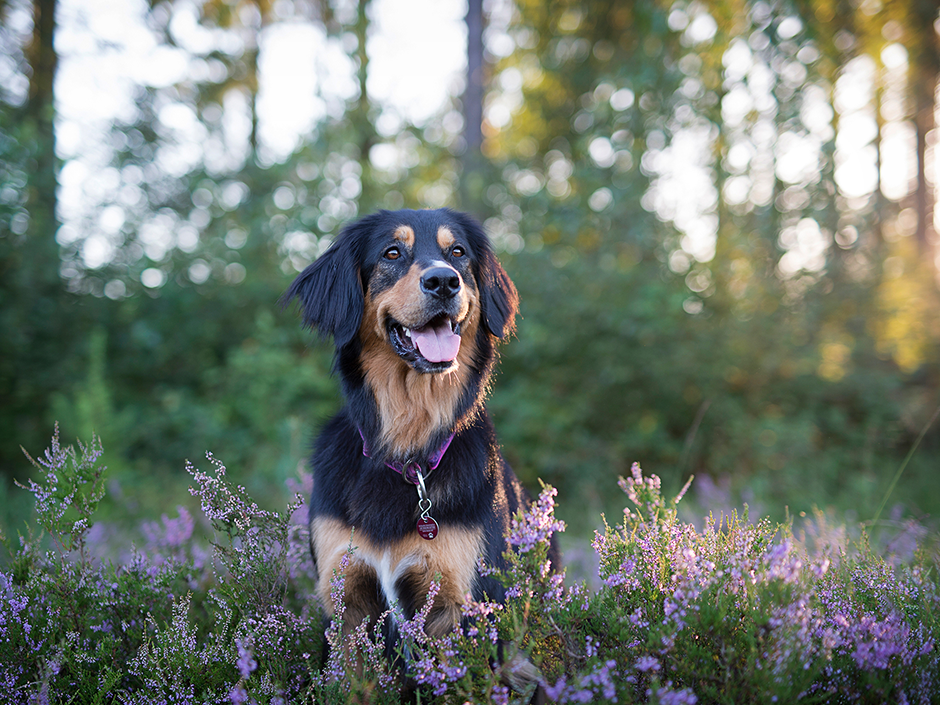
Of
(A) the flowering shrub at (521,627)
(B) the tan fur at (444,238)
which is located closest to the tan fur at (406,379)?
(B) the tan fur at (444,238)

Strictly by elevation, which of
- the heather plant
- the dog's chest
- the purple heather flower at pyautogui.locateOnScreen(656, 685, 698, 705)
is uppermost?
the purple heather flower at pyautogui.locateOnScreen(656, 685, 698, 705)

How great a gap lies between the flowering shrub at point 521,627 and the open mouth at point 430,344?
0.85 metres

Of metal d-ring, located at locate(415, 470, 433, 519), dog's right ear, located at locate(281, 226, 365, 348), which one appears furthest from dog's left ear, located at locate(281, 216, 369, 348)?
metal d-ring, located at locate(415, 470, 433, 519)

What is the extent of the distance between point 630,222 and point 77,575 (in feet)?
22.5

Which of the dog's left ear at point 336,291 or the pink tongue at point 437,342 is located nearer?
the pink tongue at point 437,342

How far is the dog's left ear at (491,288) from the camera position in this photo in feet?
9.85

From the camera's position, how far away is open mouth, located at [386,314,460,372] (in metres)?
2.57

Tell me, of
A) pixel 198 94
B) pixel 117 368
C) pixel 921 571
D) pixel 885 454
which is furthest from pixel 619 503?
pixel 198 94

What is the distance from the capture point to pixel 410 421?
266 cm

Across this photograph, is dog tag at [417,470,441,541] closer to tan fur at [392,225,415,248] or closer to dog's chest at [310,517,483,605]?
dog's chest at [310,517,483,605]

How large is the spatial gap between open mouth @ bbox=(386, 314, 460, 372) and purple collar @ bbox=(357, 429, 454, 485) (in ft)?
1.28

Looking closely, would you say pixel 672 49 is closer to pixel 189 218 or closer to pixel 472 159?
pixel 472 159

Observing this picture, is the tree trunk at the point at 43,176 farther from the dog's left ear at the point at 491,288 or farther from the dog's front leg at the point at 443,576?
the dog's front leg at the point at 443,576

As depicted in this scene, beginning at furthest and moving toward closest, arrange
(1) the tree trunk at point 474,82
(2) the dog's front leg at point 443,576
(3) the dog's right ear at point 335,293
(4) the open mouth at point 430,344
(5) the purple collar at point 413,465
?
(1) the tree trunk at point 474,82 < (3) the dog's right ear at point 335,293 < (4) the open mouth at point 430,344 < (5) the purple collar at point 413,465 < (2) the dog's front leg at point 443,576
